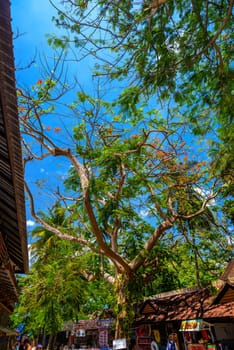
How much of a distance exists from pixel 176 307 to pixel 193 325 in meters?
1.97

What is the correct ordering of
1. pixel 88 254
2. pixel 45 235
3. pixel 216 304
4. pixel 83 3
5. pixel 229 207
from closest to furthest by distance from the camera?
pixel 83 3 < pixel 216 304 < pixel 229 207 < pixel 88 254 < pixel 45 235

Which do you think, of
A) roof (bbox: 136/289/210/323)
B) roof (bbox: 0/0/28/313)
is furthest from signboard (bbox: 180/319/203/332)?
roof (bbox: 0/0/28/313)

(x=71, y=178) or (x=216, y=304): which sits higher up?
(x=71, y=178)

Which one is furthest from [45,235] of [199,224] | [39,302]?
[199,224]

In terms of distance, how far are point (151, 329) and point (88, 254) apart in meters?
4.16

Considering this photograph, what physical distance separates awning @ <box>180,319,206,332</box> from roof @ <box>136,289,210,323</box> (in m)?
0.18

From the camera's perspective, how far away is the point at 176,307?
1118 cm

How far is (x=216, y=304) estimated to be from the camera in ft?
29.8

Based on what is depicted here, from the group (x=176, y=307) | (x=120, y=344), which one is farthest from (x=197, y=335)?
(x=120, y=344)

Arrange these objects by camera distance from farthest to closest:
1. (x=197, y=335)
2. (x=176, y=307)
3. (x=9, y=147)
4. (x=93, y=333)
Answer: (x=93, y=333) → (x=176, y=307) → (x=197, y=335) → (x=9, y=147)

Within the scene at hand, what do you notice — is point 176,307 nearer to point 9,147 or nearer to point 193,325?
point 193,325

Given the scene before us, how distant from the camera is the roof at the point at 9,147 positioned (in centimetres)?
174

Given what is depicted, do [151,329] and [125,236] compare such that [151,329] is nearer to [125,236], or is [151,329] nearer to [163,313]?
[163,313]

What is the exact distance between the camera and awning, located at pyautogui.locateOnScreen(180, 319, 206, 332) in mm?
9008
